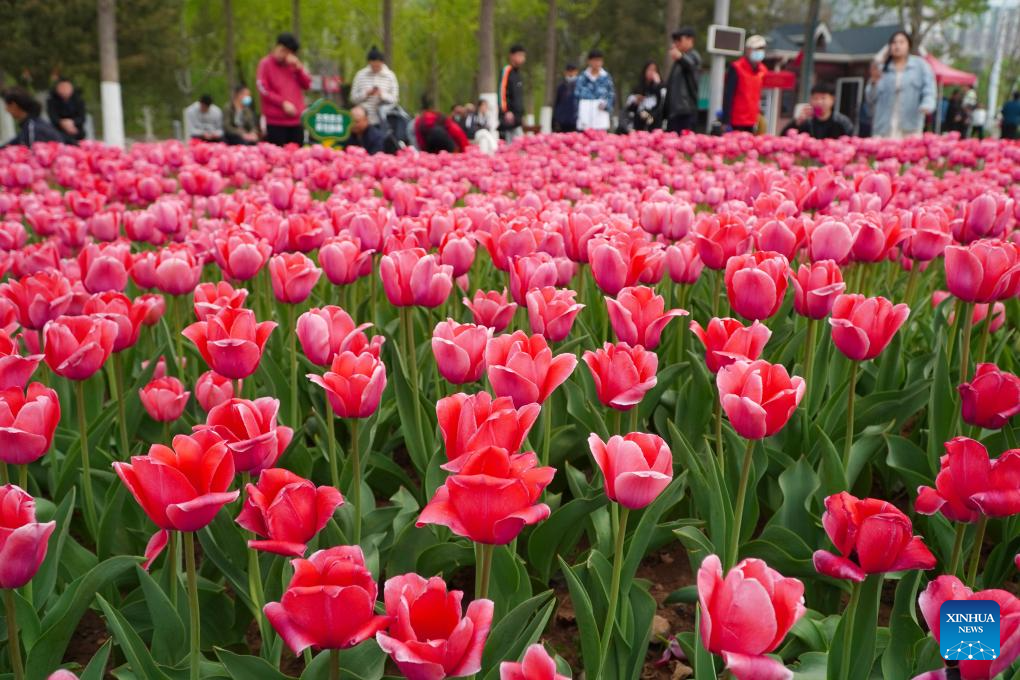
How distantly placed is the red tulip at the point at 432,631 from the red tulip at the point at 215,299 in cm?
110

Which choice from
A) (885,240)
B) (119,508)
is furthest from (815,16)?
(119,508)

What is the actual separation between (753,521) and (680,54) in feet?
36.8

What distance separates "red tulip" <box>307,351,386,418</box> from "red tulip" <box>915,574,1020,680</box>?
35.0 inches

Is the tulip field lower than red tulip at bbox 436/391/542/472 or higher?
lower

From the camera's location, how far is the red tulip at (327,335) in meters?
1.77

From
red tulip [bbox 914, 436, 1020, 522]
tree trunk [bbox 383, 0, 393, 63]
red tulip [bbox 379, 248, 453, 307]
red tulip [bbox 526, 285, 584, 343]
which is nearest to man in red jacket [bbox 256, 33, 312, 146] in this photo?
red tulip [bbox 379, 248, 453, 307]

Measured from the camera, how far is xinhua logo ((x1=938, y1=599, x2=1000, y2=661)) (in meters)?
1.05

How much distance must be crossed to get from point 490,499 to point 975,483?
2.41ft

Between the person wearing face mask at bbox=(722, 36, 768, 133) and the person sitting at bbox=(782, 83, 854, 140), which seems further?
the person sitting at bbox=(782, 83, 854, 140)

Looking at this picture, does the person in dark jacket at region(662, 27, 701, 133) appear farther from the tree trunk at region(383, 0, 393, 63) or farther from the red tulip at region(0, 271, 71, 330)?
the tree trunk at region(383, 0, 393, 63)

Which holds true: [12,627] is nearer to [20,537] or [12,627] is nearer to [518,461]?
[20,537]

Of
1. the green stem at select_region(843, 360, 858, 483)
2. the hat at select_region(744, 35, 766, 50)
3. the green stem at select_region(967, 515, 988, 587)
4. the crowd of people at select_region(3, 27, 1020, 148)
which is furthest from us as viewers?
the hat at select_region(744, 35, 766, 50)

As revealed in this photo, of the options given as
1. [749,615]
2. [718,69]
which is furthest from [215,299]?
[718,69]

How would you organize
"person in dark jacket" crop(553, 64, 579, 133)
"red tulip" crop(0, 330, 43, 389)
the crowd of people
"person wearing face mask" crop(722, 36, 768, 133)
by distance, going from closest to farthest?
"red tulip" crop(0, 330, 43, 389), the crowd of people, "person wearing face mask" crop(722, 36, 768, 133), "person in dark jacket" crop(553, 64, 579, 133)
